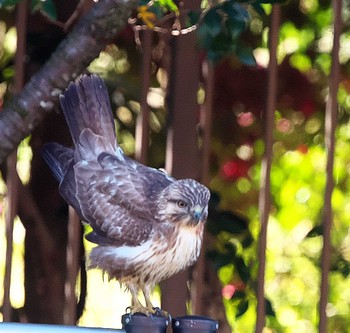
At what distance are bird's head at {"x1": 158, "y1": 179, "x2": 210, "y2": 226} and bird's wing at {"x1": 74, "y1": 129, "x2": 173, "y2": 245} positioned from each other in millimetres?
34

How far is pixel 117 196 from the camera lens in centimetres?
202

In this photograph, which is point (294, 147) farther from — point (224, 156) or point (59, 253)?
point (59, 253)

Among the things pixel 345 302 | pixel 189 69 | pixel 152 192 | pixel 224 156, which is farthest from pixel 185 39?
pixel 345 302

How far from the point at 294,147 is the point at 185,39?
721 mm

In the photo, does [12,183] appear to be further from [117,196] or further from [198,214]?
[198,214]

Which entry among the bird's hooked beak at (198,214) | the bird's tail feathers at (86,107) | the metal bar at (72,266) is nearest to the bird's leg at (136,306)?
the bird's hooked beak at (198,214)

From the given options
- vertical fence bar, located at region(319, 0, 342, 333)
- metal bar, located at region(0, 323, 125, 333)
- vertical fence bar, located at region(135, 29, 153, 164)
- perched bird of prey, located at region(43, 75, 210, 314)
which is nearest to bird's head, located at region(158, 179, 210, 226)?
perched bird of prey, located at region(43, 75, 210, 314)

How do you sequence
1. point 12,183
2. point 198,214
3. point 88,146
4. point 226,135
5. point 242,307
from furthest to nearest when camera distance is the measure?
point 226,135 → point 242,307 → point 12,183 → point 88,146 → point 198,214

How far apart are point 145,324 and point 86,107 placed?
51 cm

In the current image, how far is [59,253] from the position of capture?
3.01 m

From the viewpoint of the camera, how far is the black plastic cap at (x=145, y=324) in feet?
6.23

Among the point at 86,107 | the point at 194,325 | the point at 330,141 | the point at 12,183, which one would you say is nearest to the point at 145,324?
the point at 194,325

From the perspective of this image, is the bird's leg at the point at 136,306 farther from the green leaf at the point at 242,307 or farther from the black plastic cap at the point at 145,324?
the green leaf at the point at 242,307

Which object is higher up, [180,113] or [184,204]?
[180,113]
